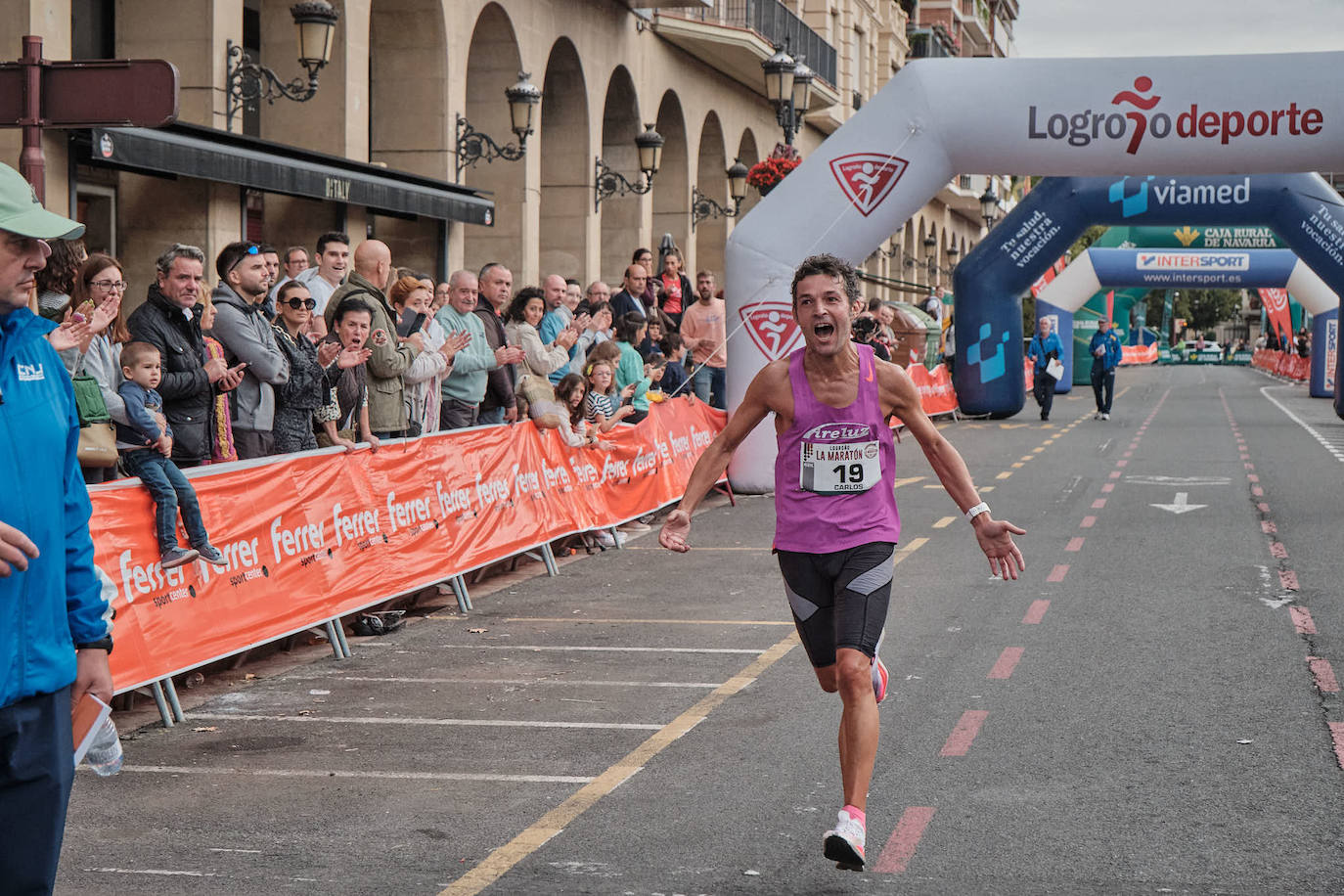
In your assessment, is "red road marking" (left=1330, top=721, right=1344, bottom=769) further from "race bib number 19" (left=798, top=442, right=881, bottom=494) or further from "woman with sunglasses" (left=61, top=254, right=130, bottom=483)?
"woman with sunglasses" (left=61, top=254, right=130, bottom=483)

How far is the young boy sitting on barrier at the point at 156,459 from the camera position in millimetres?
7695

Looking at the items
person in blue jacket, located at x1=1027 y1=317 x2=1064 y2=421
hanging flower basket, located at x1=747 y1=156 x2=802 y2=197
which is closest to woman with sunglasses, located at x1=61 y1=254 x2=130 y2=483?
hanging flower basket, located at x1=747 y1=156 x2=802 y2=197

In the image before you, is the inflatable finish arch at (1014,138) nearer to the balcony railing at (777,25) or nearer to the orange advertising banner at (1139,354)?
the balcony railing at (777,25)

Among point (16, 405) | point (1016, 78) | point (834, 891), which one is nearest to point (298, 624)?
point (834, 891)

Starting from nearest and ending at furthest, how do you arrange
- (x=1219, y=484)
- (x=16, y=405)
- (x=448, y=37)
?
(x=16, y=405), (x=1219, y=484), (x=448, y=37)

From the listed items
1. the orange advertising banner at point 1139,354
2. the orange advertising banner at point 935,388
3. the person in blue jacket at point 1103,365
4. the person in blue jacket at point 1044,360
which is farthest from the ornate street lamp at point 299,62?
the orange advertising banner at point 1139,354

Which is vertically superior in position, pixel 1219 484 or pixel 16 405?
pixel 16 405

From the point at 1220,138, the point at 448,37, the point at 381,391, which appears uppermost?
the point at 448,37

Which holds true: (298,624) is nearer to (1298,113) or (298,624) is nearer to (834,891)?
(834,891)

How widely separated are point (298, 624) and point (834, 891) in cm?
448

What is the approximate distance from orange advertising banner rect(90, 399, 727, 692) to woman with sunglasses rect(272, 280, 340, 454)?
0.47 m

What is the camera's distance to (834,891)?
16.7 feet

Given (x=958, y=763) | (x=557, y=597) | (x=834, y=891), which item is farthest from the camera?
(x=557, y=597)

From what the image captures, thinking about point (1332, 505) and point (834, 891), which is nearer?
point (834, 891)
